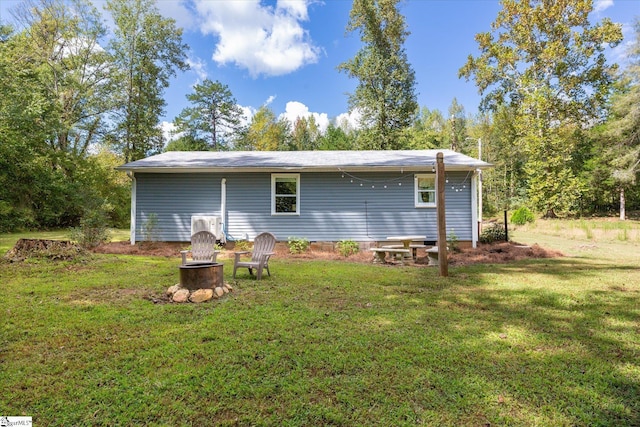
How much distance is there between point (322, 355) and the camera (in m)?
2.99

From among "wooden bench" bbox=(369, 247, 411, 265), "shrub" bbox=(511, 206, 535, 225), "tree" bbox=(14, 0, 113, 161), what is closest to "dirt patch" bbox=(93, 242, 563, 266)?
"wooden bench" bbox=(369, 247, 411, 265)

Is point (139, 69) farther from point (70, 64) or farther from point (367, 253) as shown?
point (367, 253)

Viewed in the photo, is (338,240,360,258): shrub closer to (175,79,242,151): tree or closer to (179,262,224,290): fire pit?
(179,262,224,290): fire pit

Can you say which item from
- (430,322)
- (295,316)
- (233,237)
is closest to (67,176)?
(233,237)

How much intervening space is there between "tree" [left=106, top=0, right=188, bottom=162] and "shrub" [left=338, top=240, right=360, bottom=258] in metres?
18.8

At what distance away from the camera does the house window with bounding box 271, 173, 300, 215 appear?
10.9m

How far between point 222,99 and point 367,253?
891 inches

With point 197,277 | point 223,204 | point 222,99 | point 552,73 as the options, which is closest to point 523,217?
point 552,73

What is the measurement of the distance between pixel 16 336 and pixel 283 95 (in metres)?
32.4

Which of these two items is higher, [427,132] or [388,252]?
[427,132]

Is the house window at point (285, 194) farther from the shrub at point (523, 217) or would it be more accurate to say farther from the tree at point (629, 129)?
the tree at point (629, 129)

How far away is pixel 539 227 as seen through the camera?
677 inches

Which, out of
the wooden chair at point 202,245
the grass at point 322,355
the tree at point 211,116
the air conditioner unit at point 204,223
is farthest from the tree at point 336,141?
the grass at point 322,355

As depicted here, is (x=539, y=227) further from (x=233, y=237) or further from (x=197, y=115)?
(x=197, y=115)
